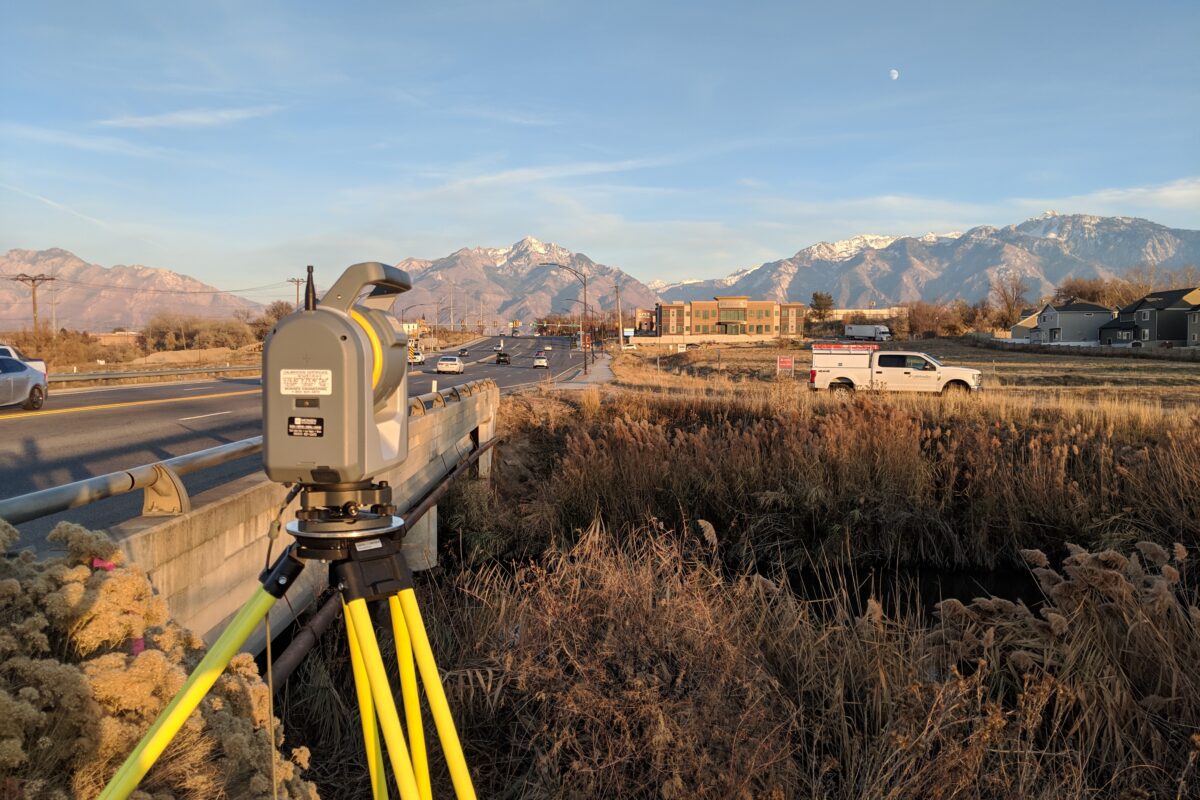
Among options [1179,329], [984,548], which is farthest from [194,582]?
[1179,329]

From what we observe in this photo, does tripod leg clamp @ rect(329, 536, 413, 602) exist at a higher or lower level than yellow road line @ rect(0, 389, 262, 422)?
higher

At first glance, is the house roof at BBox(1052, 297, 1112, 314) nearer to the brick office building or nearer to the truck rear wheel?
the brick office building

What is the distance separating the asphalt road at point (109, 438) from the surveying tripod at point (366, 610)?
562 cm

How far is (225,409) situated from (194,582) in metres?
16.5

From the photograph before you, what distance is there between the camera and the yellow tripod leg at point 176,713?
1634 mm

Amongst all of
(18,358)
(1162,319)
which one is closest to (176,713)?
(18,358)

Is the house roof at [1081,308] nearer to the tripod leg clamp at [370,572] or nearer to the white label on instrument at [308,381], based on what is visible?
the tripod leg clamp at [370,572]

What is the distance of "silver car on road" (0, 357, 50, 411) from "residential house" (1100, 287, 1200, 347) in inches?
3383

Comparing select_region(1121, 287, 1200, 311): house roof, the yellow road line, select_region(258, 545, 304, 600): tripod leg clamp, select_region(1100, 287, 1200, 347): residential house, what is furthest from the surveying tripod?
select_region(1121, 287, 1200, 311): house roof

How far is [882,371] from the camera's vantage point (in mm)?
26078

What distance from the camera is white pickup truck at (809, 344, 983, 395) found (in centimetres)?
2555

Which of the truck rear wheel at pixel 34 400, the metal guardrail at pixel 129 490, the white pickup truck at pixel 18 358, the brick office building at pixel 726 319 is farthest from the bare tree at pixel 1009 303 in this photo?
the metal guardrail at pixel 129 490

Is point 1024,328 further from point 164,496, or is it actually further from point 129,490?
point 129,490

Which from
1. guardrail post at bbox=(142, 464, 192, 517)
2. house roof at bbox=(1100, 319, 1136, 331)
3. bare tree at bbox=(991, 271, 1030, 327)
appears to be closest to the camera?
guardrail post at bbox=(142, 464, 192, 517)
